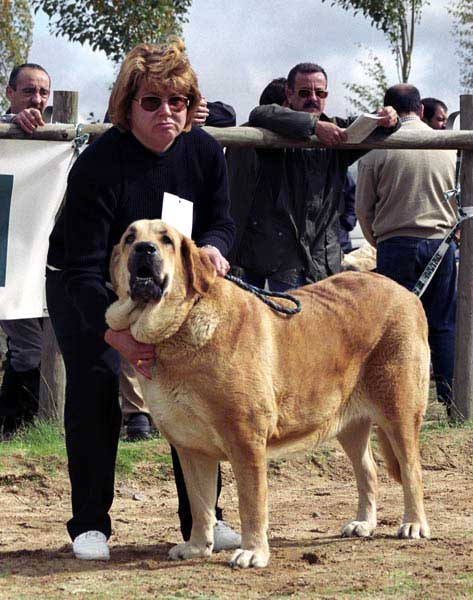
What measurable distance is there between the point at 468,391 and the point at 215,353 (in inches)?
153

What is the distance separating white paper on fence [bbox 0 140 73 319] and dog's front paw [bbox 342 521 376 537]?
2759 mm

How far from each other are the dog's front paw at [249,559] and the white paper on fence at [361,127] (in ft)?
11.2

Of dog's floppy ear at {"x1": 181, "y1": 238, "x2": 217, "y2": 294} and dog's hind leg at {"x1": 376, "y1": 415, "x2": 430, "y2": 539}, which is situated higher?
dog's floppy ear at {"x1": 181, "y1": 238, "x2": 217, "y2": 294}


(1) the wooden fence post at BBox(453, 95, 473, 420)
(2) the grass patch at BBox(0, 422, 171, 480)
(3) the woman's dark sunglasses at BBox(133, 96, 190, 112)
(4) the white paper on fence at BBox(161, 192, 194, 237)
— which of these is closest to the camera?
(3) the woman's dark sunglasses at BBox(133, 96, 190, 112)

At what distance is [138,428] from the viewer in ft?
24.1

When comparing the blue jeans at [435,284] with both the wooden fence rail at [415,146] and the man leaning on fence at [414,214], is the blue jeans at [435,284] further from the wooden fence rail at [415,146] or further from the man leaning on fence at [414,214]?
the wooden fence rail at [415,146]

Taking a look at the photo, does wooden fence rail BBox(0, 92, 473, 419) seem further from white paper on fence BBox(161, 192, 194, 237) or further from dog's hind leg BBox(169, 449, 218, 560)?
dog's hind leg BBox(169, 449, 218, 560)

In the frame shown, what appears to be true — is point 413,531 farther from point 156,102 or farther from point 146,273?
point 156,102

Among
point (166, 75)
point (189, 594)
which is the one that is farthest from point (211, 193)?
point (189, 594)

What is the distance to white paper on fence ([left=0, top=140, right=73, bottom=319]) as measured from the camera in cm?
703

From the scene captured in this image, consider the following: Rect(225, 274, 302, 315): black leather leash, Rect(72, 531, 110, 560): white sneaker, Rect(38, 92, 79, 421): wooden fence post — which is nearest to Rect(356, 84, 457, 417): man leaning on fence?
Rect(38, 92, 79, 421): wooden fence post

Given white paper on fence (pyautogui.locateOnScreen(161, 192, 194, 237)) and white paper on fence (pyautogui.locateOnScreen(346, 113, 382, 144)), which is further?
white paper on fence (pyautogui.locateOnScreen(346, 113, 382, 144))

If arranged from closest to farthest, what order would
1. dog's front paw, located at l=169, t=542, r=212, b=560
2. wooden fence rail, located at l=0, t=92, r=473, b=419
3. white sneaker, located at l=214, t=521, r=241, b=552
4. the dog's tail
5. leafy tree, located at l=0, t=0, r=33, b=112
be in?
dog's front paw, located at l=169, t=542, r=212, b=560, white sneaker, located at l=214, t=521, r=241, b=552, the dog's tail, wooden fence rail, located at l=0, t=92, r=473, b=419, leafy tree, located at l=0, t=0, r=33, b=112

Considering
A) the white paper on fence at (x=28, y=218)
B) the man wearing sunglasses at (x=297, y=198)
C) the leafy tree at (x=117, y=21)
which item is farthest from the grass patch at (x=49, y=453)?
the leafy tree at (x=117, y=21)
